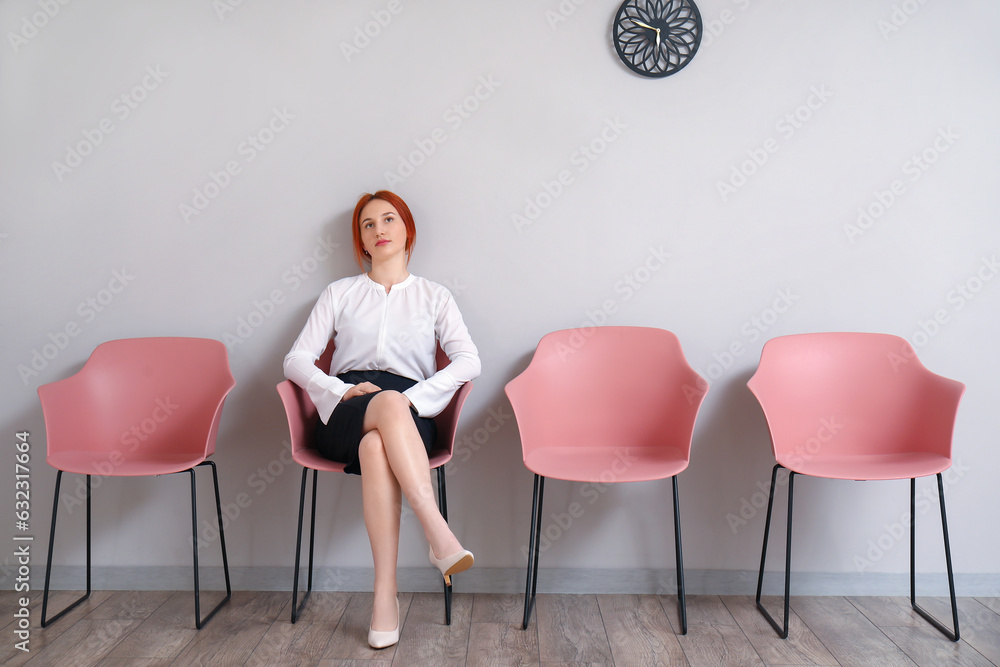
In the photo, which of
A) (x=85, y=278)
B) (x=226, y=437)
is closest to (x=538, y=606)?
(x=226, y=437)

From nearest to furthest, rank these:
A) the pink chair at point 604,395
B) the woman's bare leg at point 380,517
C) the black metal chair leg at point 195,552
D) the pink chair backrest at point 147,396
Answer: the woman's bare leg at point 380,517 < the black metal chair leg at point 195,552 < the pink chair at point 604,395 < the pink chair backrest at point 147,396

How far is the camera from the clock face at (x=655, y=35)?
A: 88.0 inches

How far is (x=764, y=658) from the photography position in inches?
69.9

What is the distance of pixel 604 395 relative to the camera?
220cm

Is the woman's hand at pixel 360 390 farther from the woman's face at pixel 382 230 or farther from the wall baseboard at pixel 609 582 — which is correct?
the wall baseboard at pixel 609 582

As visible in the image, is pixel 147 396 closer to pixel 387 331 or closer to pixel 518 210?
pixel 387 331

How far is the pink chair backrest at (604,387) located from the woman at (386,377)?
0.26 m

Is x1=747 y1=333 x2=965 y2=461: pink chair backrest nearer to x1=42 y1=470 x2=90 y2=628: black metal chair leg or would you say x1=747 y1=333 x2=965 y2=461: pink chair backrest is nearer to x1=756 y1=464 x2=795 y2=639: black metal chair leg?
x1=756 y1=464 x2=795 y2=639: black metal chair leg

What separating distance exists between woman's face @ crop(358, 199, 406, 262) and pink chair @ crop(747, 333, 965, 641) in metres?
1.26

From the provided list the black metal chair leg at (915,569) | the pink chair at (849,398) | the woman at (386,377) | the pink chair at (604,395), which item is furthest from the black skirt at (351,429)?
the black metal chair leg at (915,569)

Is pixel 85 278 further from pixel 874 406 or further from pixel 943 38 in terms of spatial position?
pixel 943 38

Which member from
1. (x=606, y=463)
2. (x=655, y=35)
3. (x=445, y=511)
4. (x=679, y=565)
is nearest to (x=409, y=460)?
(x=445, y=511)

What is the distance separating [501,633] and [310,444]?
85 centimetres

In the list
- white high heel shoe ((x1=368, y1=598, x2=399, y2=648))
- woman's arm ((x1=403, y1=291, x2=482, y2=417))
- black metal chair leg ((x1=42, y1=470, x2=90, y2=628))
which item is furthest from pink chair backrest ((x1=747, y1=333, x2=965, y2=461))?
black metal chair leg ((x1=42, y1=470, x2=90, y2=628))
